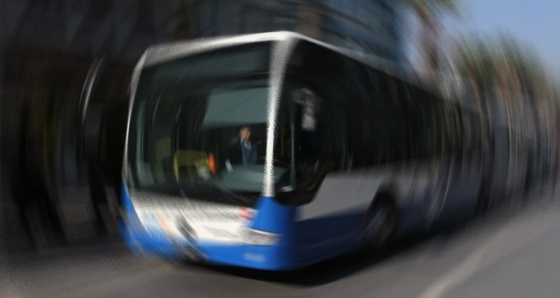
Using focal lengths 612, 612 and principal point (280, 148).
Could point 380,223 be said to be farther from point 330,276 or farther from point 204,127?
point 204,127

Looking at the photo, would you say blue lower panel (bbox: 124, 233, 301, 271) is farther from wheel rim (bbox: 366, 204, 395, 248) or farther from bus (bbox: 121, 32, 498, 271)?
wheel rim (bbox: 366, 204, 395, 248)

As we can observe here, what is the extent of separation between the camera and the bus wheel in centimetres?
667

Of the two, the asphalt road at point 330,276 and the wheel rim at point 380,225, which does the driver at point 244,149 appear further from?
the wheel rim at point 380,225

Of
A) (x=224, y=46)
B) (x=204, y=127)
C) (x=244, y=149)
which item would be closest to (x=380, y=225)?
(x=244, y=149)

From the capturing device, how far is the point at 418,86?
28.1 ft

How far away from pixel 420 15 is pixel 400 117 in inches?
265

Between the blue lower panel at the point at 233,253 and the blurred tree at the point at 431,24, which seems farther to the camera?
the blurred tree at the point at 431,24

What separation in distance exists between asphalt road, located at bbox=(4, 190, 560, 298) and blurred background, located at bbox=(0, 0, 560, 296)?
144cm

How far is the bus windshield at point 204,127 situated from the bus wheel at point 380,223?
5.48ft

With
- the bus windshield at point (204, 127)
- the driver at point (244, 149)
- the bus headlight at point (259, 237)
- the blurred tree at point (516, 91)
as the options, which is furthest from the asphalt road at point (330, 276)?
the blurred tree at point (516, 91)

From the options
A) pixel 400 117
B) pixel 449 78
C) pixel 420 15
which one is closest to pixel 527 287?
pixel 400 117

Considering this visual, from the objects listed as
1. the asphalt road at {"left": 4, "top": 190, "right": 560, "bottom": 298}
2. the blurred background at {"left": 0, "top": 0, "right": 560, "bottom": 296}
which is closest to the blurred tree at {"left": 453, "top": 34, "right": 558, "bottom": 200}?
the blurred background at {"left": 0, "top": 0, "right": 560, "bottom": 296}

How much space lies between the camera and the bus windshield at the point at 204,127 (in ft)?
18.2

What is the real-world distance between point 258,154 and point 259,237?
736 mm
